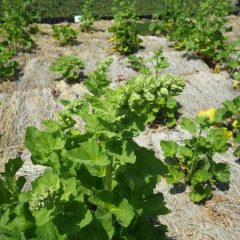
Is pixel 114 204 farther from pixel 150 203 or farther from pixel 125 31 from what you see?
pixel 125 31

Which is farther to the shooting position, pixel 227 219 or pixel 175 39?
pixel 175 39

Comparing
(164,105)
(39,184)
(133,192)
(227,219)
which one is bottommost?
(227,219)

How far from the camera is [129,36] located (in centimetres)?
712

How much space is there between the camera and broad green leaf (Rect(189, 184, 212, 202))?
13.8ft

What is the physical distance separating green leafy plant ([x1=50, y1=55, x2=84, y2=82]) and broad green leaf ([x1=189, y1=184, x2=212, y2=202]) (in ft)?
8.45

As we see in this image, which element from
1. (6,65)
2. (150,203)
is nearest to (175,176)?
(150,203)

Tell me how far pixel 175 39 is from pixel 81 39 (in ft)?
5.61

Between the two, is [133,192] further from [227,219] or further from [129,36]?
[129,36]

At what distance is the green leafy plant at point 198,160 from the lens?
428 centimetres

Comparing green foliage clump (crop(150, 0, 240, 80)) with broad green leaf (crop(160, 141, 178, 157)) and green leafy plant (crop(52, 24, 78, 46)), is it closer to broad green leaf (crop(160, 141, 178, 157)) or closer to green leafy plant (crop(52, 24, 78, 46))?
green leafy plant (crop(52, 24, 78, 46))

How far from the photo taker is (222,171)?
4348mm

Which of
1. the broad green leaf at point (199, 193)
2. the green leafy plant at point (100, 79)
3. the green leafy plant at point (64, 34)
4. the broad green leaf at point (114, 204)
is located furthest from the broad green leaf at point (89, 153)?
the green leafy plant at point (64, 34)

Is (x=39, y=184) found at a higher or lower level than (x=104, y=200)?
higher

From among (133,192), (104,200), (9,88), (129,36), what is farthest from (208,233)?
(129,36)
